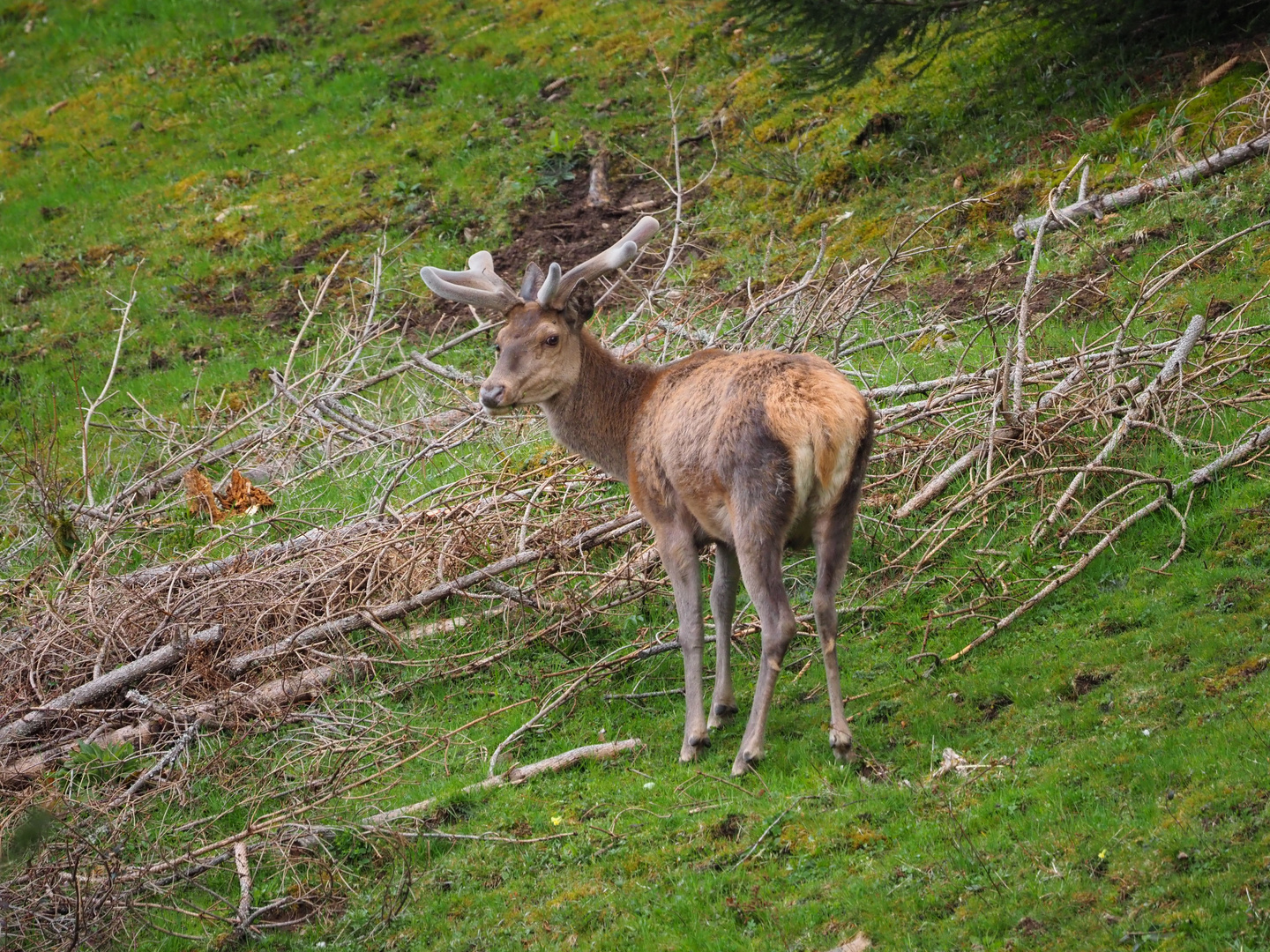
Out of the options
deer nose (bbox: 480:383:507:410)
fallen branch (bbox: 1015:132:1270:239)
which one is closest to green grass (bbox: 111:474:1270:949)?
deer nose (bbox: 480:383:507:410)

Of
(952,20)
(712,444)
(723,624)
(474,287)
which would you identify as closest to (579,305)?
(474,287)

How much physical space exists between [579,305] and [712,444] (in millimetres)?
1696

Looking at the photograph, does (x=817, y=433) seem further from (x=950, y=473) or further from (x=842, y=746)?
(x=950, y=473)

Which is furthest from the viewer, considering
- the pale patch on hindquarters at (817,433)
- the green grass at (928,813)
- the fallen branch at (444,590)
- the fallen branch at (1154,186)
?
the fallen branch at (1154,186)

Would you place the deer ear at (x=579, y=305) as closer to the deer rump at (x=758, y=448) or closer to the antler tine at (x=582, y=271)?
the antler tine at (x=582, y=271)

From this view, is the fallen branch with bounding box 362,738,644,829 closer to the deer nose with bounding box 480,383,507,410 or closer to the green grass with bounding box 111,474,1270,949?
the green grass with bounding box 111,474,1270,949

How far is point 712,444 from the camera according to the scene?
22.2ft

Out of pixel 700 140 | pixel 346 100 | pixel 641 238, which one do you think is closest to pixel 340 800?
pixel 641 238

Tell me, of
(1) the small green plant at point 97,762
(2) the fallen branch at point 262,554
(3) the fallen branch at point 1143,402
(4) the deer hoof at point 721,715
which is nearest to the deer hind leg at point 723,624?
(4) the deer hoof at point 721,715

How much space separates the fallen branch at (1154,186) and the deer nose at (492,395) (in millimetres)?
6047

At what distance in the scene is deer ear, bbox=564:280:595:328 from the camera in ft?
26.1

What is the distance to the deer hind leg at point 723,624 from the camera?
7492 millimetres

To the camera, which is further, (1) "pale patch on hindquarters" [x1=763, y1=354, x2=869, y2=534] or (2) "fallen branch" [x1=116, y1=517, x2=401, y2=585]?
(2) "fallen branch" [x1=116, y1=517, x2=401, y2=585]

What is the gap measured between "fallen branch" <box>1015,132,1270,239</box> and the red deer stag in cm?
539
